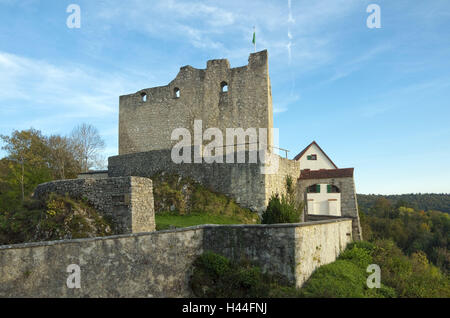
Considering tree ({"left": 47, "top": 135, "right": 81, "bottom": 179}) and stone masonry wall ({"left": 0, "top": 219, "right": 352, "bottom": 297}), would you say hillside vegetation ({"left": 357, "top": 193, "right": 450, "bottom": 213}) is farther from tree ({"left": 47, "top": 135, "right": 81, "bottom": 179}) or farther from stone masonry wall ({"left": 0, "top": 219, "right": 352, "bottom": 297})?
stone masonry wall ({"left": 0, "top": 219, "right": 352, "bottom": 297})

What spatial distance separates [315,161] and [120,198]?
20785 mm

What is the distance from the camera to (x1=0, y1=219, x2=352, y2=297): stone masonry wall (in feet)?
25.9

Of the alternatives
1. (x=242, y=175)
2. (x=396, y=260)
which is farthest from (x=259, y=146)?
(x=396, y=260)

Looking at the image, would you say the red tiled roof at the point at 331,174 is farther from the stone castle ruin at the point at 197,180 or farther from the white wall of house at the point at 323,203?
the white wall of house at the point at 323,203

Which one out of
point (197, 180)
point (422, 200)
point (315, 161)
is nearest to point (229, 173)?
point (197, 180)

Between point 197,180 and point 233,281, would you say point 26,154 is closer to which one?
point 197,180

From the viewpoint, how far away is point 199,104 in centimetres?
2859

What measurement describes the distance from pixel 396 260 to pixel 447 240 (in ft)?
156

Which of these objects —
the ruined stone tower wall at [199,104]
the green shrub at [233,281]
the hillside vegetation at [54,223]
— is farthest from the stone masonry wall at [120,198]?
the ruined stone tower wall at [199,104]

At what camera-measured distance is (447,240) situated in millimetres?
54656

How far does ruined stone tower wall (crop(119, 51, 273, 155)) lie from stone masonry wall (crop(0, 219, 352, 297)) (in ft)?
46.7

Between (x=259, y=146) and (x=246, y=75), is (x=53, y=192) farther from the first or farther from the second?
(x=246, y=75)

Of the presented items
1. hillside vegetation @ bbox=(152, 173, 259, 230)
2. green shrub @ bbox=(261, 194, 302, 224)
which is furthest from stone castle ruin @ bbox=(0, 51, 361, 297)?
green shrub @ bbox=(261, 194, 302, 224)
